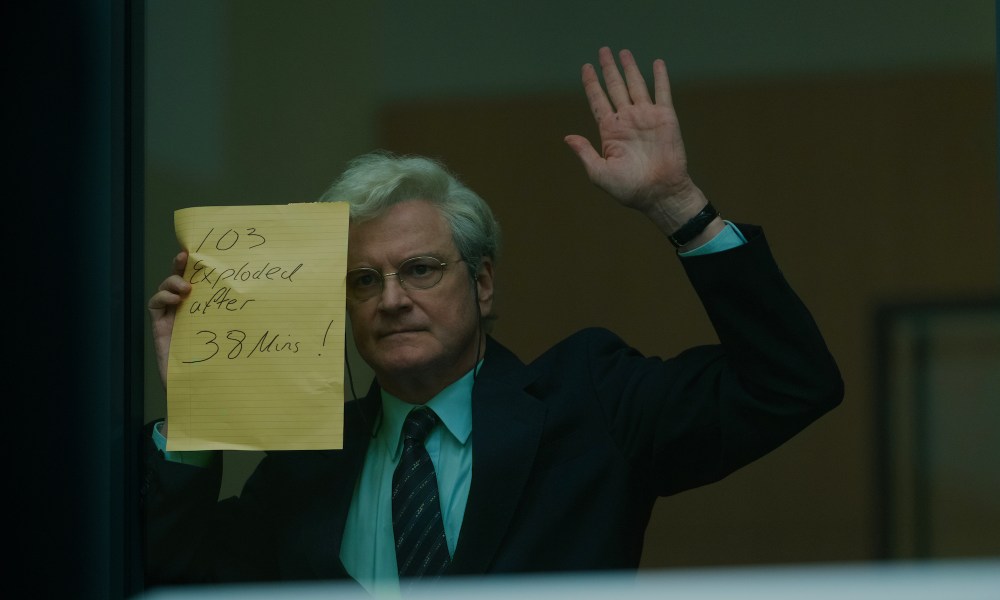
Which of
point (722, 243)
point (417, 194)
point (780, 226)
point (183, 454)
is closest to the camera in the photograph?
point (722, 243)

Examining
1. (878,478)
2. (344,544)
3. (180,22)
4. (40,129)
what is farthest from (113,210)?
(878,478)

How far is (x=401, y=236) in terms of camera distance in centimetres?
165

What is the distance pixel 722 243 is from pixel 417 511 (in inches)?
23.1

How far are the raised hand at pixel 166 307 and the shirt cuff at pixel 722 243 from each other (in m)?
0.72

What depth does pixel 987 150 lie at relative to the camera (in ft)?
7.24

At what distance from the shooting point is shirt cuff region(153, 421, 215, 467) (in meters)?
1.60

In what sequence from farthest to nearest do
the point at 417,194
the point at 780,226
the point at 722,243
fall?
the point at 780,226 → the point at 417,194 → the point at 722,243

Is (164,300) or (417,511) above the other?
(164,300)

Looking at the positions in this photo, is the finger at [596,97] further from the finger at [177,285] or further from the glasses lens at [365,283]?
the finger at [177,285]

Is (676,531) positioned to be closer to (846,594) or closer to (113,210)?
(846,594)

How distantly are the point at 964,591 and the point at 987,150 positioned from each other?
1030mm

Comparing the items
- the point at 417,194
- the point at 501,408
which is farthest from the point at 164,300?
the point at 501,408

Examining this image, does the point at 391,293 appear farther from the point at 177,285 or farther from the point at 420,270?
the point at 177,285

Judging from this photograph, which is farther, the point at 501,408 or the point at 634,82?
the point at 501,408
